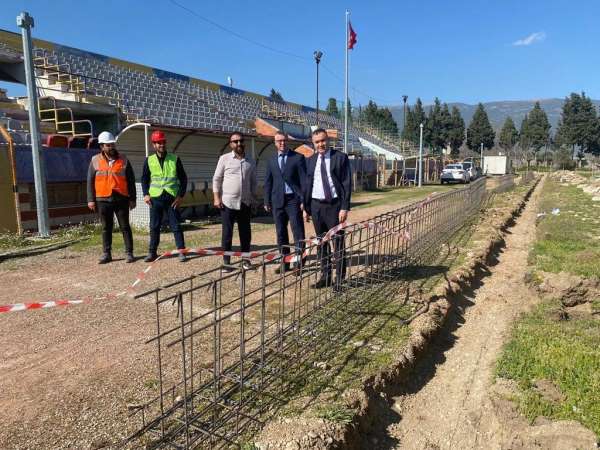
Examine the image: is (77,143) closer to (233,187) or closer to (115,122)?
(115,122)

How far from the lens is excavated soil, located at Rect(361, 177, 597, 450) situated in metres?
3.06

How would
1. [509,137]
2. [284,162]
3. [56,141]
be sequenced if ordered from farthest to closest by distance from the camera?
[509,137] < [56,141] < [284,162]

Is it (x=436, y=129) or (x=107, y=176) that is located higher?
(x=436, y=129)

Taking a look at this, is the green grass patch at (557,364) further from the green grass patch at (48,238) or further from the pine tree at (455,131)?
the pine tree at (455,131)

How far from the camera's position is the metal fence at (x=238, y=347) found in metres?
2.66

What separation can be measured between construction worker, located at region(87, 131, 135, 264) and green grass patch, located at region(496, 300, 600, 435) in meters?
5.28

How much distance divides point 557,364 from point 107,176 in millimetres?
5812

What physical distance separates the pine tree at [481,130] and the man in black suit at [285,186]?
76.7 meters

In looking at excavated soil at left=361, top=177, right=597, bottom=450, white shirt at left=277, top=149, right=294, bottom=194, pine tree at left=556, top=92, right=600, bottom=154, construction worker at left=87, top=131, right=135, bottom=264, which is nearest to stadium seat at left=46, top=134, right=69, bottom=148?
construction worker at left=87, top=131, right=135, bottom=264

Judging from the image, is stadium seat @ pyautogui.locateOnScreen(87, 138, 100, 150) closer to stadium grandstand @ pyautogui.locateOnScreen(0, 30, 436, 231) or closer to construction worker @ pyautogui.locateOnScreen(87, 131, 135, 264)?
stadium grandstand @ pyautogui.locateOnScreen(0, 30, 436, 231)

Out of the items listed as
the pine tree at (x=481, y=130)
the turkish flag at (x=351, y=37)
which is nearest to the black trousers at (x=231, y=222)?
the turkish flag at (x=351, y=37)

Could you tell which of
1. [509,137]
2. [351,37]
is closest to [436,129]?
[509,137]

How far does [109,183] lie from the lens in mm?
6570

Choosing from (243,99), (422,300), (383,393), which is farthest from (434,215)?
(243,99)
